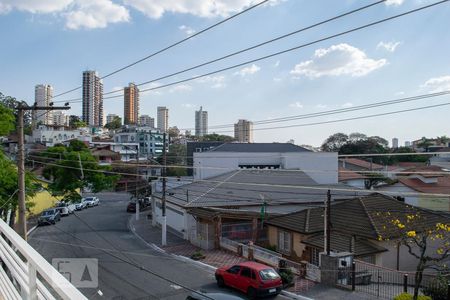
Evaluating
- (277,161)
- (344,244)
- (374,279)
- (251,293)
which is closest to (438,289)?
(374,279)

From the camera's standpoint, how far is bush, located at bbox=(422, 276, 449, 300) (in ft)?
54.4

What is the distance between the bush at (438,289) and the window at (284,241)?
8908 millimetres

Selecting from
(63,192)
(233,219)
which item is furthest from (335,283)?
(63,192)

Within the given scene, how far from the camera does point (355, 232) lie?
74.0ft

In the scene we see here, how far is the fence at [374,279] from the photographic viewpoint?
59.6 ft

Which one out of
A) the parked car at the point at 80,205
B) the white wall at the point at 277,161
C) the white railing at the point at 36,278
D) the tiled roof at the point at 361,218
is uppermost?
the white railing at the point at 36,278

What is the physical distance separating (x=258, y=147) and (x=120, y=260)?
28654 millimetres

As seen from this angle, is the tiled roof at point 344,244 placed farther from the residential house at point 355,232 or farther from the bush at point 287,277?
the bush at point 287,277

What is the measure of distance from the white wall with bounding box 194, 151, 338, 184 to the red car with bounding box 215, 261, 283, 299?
2720 cm

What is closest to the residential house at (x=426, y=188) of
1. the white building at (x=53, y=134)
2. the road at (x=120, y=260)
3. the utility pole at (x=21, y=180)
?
the road at (x=120, y=260)

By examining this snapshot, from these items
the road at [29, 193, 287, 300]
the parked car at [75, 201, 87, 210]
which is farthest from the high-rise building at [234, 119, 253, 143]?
the parked car at [75, 201, 87, 210]

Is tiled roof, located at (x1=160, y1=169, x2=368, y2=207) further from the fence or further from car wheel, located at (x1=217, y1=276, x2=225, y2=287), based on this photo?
car wheel, located at (x1=217, y1=276, x2=225, y2=287)

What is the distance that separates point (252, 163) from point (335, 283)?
97.9ft

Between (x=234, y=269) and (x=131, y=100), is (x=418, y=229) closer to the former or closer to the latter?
(x=234, y=269)
